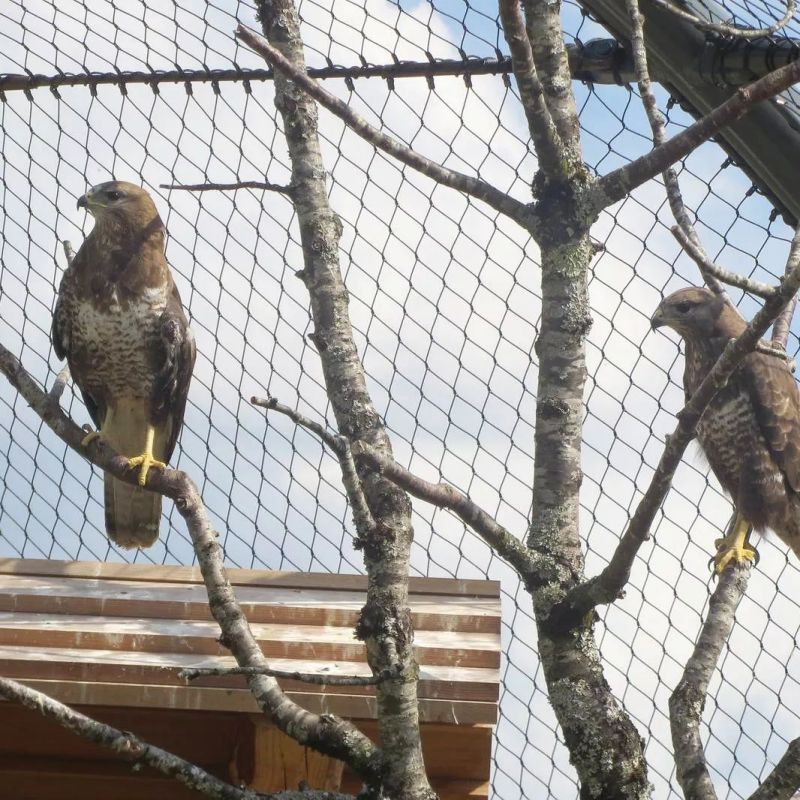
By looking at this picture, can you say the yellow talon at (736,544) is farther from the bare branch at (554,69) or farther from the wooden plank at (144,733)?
the bare branch at (554,69)

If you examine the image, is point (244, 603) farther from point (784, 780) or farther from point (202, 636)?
point (784, 780)

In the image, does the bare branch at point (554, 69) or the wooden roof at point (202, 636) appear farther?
the wooden roof at point (202, 636)

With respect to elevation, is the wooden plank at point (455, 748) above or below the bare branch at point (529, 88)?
below

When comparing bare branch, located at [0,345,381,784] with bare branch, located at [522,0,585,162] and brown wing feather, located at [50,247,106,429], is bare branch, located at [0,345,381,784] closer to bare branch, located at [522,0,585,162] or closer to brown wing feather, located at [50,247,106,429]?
bare branch, located at [522,0,585,162]

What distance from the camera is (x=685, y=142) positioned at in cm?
189

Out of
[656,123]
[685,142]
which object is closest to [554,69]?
[656,123]

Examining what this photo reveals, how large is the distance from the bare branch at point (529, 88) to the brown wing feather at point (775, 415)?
2.32 metres

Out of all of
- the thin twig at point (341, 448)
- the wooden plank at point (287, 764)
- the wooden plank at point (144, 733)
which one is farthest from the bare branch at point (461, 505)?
the wooden plank at point (144, 733)

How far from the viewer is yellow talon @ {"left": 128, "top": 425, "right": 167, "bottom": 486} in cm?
265

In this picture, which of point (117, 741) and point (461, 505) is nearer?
point (117, 741)

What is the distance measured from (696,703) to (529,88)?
103 centimetres

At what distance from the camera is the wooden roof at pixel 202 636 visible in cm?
244

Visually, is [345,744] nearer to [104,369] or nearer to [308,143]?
[308,143]

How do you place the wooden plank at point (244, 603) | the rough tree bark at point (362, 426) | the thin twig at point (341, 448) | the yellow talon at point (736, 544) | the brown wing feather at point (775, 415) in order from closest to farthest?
the thin twig at point (341, 448), the rough tree bark at point (362, 426), the wooden plank at point (244, 603), the yellow talon at point (736, 544), the brown wing feather at point (775, 415)
